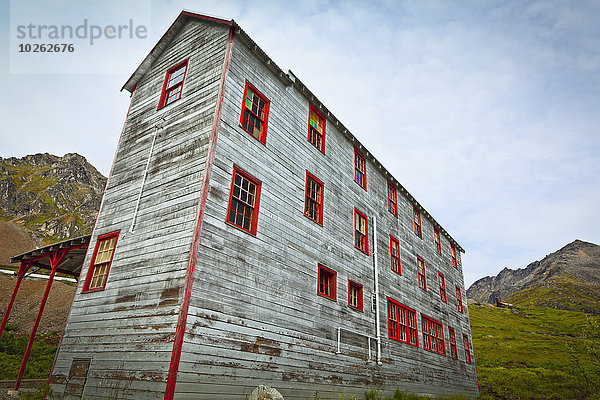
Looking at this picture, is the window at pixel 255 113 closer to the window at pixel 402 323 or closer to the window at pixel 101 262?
the window at pixel 101 262

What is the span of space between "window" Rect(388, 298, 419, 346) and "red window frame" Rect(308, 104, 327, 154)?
812 centimetres

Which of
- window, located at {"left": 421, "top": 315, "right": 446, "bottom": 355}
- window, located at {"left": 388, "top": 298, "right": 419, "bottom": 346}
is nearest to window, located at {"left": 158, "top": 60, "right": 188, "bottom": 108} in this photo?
window, located at {"left": 388, "top": 298, "right": 419, "bottom": 346}

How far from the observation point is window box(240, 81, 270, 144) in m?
12.1

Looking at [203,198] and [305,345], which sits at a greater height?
[203,198]

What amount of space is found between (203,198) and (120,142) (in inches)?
271

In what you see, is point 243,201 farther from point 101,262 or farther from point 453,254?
point 453,254

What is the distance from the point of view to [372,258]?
55.5ft

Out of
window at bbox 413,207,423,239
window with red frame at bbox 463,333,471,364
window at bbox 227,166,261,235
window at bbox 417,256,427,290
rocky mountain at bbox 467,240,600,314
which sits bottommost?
window with red frame at bbox 463,333,471,364

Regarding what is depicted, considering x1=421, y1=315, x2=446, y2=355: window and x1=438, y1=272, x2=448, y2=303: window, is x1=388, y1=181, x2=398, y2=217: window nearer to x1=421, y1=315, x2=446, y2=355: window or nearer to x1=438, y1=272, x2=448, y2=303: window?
x1=421, y1=315, x2=446, y2=355: window

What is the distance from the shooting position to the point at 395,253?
1959 centimetres

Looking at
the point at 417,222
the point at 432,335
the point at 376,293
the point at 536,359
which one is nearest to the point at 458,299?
the point at 432,335

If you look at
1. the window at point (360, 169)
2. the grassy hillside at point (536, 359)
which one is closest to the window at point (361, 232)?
the window at point (360, 169)

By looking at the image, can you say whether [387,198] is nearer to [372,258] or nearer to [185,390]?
[372,258]

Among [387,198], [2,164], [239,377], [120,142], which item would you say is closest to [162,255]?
[239,377]
